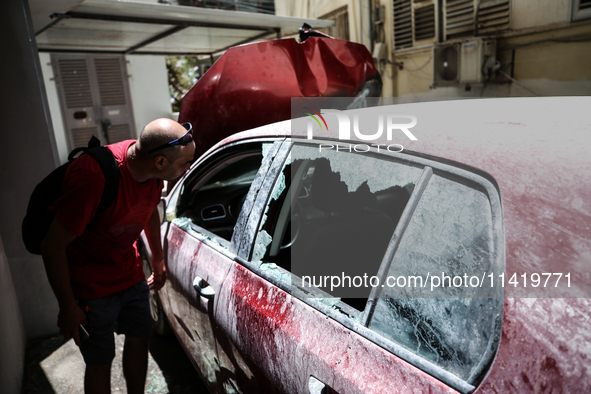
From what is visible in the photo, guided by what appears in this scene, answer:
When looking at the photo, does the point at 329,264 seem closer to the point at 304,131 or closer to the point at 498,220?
the point at 304,131

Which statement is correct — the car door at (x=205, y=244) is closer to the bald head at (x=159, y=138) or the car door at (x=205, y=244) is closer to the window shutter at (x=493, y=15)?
the bald head at (x=159, y=138)

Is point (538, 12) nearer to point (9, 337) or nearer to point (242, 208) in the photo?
point (242, 208)

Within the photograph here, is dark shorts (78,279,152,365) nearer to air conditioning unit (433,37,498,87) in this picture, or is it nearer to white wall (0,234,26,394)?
white wall (0,234,26,394)

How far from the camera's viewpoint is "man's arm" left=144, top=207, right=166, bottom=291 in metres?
2.18

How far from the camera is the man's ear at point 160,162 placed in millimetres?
1729

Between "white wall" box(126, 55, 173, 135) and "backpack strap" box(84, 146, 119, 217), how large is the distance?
30.8 ft

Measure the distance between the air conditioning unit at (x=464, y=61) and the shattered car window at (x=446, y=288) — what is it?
18.3ft

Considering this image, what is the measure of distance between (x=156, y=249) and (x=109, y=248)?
1.14 ft

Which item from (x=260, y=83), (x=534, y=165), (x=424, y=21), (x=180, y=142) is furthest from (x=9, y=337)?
(x=424, y=21)

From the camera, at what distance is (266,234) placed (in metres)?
1.63

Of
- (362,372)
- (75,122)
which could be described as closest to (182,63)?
(75,122)

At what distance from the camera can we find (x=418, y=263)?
39.4 inches

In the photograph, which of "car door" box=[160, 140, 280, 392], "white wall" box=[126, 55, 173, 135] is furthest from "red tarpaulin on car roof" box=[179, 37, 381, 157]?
"white wall" box=[126, 55, 173, 135]

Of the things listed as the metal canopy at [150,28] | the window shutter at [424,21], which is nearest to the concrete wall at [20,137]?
the metal canopy at [150,28]
